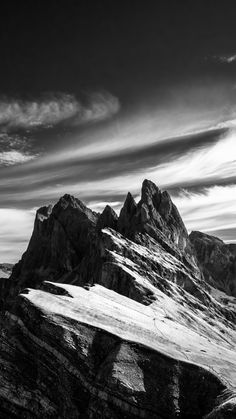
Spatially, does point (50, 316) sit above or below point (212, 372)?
above

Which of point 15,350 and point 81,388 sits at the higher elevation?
point 15,350

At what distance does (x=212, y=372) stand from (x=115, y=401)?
11927 millimetres

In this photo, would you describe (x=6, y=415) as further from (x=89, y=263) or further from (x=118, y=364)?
(x=89, y=263)

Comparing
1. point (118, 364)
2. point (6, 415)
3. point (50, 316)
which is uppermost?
point (50, 316)

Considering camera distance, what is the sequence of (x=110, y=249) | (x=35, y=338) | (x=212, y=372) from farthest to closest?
(x=110, y=249)
(x=35, y=338)
(x=212, y=372)

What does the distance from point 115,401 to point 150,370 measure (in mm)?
5482

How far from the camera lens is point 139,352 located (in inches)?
2066

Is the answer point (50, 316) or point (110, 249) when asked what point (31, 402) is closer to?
point (50, 316)

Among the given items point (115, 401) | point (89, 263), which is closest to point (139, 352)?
point (115, 401)

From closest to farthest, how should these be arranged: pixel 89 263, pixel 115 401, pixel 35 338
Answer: pixel 115 401, pixel 35 338, pixel 89 263

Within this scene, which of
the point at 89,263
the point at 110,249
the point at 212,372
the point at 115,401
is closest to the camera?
the point at 115,401

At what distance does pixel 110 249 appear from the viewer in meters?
169

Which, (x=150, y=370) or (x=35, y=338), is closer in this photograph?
(x=150, y=370)

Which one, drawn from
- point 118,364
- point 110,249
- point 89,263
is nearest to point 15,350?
point 118,364
